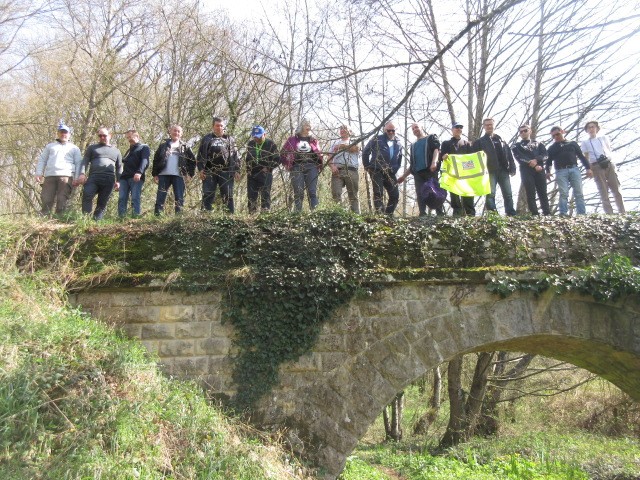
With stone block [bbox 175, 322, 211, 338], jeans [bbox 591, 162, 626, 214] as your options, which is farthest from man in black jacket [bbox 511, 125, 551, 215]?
stone block [bbox 175, 322, 211, 338]

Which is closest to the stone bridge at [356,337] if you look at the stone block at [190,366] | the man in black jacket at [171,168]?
the stone block at [190,366]

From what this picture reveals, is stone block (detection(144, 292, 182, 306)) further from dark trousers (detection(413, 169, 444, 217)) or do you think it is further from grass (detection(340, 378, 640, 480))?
grass (detection(340, 378, 640, 480))

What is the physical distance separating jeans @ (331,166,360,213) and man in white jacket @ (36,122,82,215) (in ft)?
12.4

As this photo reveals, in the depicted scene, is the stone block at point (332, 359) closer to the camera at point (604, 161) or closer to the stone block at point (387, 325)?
the stone block at point (387, 325)

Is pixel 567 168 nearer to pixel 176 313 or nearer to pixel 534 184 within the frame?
pixel 534 184

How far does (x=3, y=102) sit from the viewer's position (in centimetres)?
1232

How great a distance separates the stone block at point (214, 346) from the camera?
5.64 meters

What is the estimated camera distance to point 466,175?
7344 mm

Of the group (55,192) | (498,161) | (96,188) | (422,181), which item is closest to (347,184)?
(422,181)

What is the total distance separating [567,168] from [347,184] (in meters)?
3.44

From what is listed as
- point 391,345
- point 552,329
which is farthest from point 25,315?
point 552,329

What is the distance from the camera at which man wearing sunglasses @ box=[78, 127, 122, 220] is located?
7238 mm

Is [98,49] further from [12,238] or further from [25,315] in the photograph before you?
[25,315]

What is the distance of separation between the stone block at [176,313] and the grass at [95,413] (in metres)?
0.45
